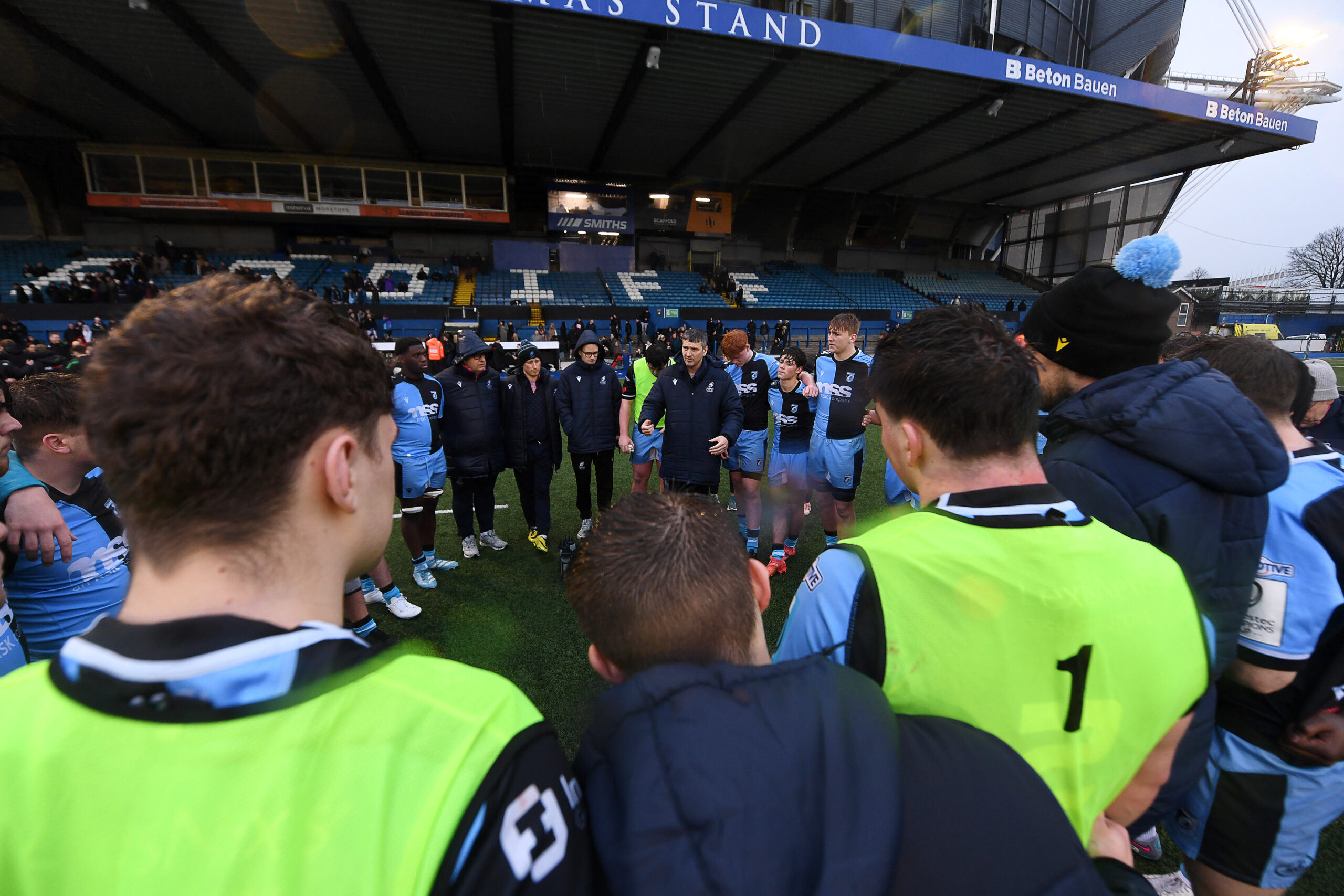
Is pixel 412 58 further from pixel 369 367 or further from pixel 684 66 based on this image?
pixel 369 367

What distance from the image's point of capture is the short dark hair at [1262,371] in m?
1.82

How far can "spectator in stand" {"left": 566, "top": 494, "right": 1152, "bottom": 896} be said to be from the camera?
0.60 m

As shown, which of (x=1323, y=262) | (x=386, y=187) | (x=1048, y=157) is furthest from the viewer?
(x=1323, y=262)

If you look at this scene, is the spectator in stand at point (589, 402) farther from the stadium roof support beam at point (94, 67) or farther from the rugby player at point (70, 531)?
the stadium roof support beam at point (94, 67)

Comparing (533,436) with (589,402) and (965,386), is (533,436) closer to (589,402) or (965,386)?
(589,402)

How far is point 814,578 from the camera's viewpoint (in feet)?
3.90

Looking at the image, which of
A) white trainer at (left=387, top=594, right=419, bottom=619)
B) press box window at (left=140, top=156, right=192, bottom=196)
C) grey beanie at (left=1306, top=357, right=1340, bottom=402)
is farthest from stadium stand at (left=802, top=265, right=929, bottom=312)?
press box window at (left=140, top=156, right=192, bottom=196)

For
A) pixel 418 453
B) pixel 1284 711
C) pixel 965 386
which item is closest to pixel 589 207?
pixel 418 453

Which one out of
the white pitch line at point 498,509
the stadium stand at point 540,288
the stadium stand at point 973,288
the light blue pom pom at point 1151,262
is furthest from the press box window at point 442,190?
the light blue pom pom at point 1151,262

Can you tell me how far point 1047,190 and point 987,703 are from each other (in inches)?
1475

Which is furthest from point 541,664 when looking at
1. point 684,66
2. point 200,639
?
point 684,66

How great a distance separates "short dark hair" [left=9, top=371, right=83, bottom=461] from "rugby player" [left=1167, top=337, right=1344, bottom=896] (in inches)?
172

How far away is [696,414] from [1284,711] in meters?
3.73

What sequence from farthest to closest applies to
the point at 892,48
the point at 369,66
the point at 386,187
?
the point at 386,187
the point at 369,66
the point at 892,48
